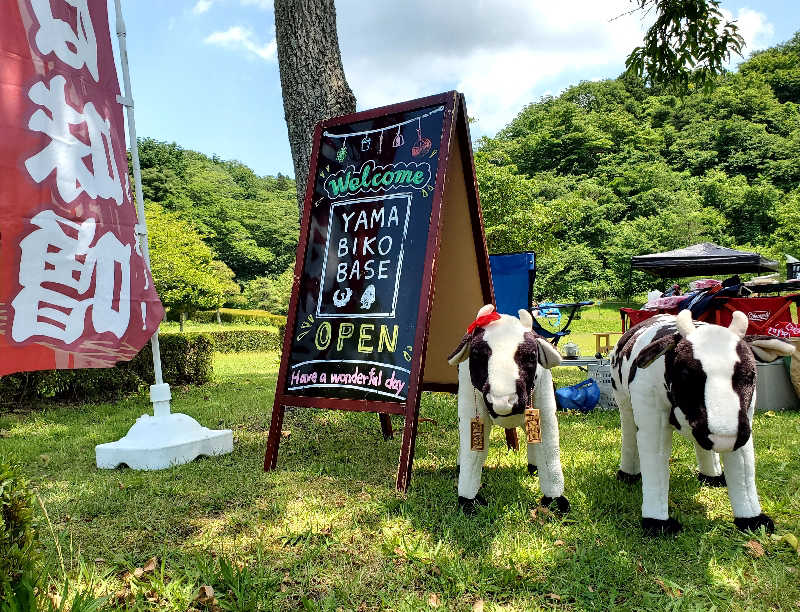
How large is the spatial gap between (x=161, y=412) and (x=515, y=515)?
2849 mm

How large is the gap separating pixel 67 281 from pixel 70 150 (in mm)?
817

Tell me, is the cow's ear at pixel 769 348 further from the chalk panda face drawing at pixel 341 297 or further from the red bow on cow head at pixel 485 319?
the chalk panda face drawing at pixel 341 297

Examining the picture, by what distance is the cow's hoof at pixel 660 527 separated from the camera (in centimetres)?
258

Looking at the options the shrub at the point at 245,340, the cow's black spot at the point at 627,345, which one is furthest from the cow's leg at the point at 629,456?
the shrub at the point at 245,340

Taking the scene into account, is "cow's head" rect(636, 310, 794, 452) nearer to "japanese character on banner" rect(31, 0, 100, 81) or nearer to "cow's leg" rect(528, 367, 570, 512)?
"cow's leg" rect(528, 367, 570, 512)

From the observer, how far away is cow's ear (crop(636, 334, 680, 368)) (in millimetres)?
2453

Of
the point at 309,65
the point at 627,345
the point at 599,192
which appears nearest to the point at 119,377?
the point at 309,65

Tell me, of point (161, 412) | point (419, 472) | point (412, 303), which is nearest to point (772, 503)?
point (419, 472)

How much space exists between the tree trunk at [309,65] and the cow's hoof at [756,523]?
4672 millimetres

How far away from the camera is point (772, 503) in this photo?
115 inches

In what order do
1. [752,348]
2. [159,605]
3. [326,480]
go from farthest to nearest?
[326,480] → [752,348] → [159,605]

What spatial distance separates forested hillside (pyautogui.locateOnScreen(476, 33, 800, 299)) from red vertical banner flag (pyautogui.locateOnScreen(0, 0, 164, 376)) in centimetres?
1693

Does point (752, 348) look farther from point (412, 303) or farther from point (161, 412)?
point (161, 412)

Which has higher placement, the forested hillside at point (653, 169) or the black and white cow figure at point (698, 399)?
the forested hillside at point (653, 169)
